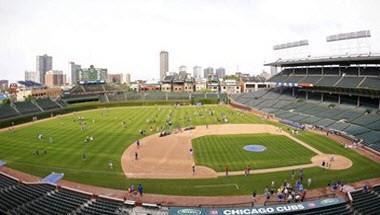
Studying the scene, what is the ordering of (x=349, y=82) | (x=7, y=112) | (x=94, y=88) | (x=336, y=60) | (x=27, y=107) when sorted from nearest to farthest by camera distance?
(x=349, y=82)
(x=336, y=60)
(x=7, y=112)
(x=27, y=107)
(x=94, y=88)

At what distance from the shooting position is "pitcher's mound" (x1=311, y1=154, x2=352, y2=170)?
42.7m

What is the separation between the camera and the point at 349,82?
7444 cm

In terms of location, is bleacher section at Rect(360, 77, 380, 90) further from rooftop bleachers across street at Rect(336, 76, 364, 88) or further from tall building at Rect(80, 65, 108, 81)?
tall building at Rect(80, 65, 108, 81)

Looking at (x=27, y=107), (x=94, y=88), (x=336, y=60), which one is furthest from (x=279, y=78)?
(x=27, y=107)

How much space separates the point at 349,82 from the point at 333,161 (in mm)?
35964

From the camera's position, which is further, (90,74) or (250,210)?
(90,74)

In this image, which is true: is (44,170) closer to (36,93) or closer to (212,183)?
(212,183)

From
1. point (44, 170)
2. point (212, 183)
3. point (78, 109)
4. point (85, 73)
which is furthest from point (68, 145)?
point (85, 73)

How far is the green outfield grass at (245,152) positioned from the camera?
43.4 m

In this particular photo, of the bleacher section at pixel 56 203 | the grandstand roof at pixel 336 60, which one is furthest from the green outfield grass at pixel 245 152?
the grandstand roof at pixel 336 60

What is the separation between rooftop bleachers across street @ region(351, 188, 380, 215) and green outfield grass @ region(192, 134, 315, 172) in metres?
12.5

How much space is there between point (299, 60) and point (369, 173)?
5701 centimetres

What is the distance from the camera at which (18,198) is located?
2969 cm

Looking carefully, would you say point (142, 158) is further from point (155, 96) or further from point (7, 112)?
point (155, 96)
